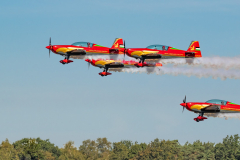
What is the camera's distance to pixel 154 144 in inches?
7392

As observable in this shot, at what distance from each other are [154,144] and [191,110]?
336 feet

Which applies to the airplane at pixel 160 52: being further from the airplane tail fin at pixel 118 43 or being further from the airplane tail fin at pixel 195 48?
the airplane tail fin at pixel 118 43

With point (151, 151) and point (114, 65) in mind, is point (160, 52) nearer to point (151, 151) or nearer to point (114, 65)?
point (114, 65)

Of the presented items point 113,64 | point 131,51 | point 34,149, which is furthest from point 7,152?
point 131,51

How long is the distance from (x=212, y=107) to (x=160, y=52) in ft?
39.8

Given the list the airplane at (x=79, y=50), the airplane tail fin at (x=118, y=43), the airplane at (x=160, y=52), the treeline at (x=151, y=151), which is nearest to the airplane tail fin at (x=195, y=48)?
the airplane at (x=160, y=52)

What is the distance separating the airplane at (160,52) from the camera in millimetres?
84562

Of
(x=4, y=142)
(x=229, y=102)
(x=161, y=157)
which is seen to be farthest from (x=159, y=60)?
(x=4, y=142)

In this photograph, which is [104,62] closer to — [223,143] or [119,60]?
[119,60]

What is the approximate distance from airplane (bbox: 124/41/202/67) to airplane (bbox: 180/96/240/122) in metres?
7.73

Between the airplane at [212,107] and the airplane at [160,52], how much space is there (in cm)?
773

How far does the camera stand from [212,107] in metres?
86.8

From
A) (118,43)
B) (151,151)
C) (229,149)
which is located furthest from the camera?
(151,151)

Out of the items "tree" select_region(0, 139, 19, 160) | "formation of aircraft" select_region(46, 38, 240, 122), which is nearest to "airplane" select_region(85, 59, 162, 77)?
"formation of aircraft" select_region(46, 38, 240, 122)
